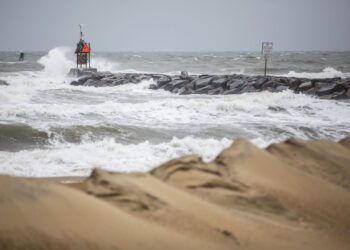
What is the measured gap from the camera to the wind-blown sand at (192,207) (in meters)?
2.03

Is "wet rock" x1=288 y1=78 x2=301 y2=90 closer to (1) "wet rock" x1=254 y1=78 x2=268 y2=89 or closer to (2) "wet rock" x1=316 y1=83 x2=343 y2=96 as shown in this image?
(1) "wet rock" x1=254 y1=78 x2=268 y2=89

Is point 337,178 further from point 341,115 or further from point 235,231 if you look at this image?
point 341,115

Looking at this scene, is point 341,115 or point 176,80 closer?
point 341,115

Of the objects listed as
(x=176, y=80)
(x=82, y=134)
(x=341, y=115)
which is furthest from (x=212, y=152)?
(x=176, y=80)

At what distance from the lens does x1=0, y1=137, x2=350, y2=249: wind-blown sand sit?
203 centimetres

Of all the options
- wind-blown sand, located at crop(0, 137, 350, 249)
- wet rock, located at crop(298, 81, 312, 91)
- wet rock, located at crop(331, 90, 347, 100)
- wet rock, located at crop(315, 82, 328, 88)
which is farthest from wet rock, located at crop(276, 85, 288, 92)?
wind-blown sand, located at crop(0, 137, 350, 249)

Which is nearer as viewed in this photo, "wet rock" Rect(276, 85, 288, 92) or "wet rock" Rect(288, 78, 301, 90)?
"wet rock" Rect(276, 85, 288, 92)

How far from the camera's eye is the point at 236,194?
2.67 metres

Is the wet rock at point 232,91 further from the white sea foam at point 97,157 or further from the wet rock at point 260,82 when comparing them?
the white sea foam at point 97,157

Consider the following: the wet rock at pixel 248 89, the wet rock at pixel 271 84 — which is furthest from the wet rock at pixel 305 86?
the wet rock at pixel 248 89

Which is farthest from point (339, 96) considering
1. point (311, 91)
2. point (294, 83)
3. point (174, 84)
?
point (174, 84)

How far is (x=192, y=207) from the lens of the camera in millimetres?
2391

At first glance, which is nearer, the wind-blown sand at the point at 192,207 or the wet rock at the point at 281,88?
the wind-blown sand at the point at 192,207

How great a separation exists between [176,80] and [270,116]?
31.2 feet
